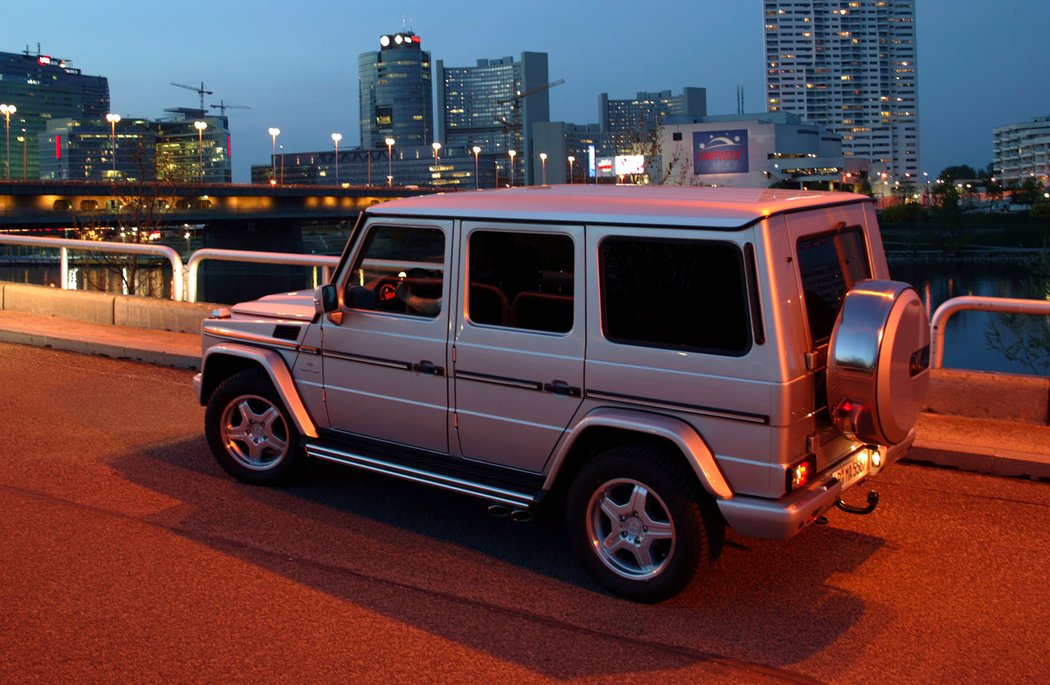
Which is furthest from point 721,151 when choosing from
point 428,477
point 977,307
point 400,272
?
point 428,477

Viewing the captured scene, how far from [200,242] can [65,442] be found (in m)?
81.0

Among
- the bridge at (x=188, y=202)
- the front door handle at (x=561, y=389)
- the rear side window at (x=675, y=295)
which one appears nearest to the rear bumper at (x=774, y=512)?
the rear side window at (x=675, y=295)

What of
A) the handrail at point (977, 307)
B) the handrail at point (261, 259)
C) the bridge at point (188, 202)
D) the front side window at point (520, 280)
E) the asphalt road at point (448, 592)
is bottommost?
the asphalt road at point (448, 592)

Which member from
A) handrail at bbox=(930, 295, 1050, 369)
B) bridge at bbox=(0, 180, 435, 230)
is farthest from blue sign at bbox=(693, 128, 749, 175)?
handrail at bbox=(930, 295, 1050, 369)

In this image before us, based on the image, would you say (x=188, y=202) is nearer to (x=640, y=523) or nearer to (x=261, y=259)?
(x=261, y=259)

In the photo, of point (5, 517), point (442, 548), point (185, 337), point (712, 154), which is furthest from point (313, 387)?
point (712, 154)

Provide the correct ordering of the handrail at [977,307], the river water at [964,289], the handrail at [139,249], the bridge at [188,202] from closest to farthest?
the handrail at [977,307]
the handrail at [139,249]
the river water at [964,289]
the bridge at [188,202]

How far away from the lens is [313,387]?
648 centimetres

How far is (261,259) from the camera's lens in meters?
11.5

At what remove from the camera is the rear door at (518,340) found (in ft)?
17.5

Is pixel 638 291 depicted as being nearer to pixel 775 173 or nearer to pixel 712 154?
pixel 712 154

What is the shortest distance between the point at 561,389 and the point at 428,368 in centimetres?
88

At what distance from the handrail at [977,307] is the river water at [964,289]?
14 centimetres

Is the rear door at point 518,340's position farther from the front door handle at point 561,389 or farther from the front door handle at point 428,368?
the front door handle at point 428,368
